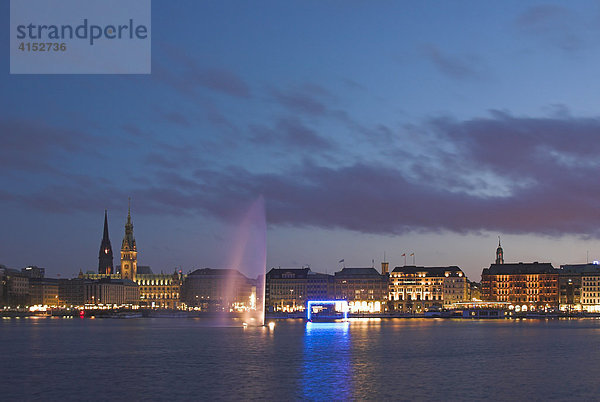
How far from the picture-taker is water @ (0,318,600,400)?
43469 millimetres

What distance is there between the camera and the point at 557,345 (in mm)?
80500

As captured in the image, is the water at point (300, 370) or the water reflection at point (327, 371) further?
the water reflection at point (327, 371)

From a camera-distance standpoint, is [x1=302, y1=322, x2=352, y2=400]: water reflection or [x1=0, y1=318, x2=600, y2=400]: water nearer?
[x1=0, y1=318, x2=600, y2=400]: water

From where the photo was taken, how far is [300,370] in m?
54.3

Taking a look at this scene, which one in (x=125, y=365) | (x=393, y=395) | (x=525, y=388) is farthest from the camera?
(x=125, y=365)

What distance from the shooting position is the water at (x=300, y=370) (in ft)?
143

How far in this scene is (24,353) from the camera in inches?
2756

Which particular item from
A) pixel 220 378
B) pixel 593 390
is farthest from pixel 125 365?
pixel 593 390

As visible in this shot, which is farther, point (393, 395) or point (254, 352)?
point (254, 352)

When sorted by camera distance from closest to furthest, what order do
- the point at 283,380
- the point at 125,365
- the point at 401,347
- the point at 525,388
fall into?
the point at 525,388, the point at 283,380, the point at 125,365, the point at 401,347

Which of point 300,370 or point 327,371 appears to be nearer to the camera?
point 327,371

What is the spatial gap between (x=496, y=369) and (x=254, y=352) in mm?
22256

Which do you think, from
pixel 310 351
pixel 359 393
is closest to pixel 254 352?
pixel 310 351

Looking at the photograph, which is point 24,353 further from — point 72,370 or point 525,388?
point 525,388
